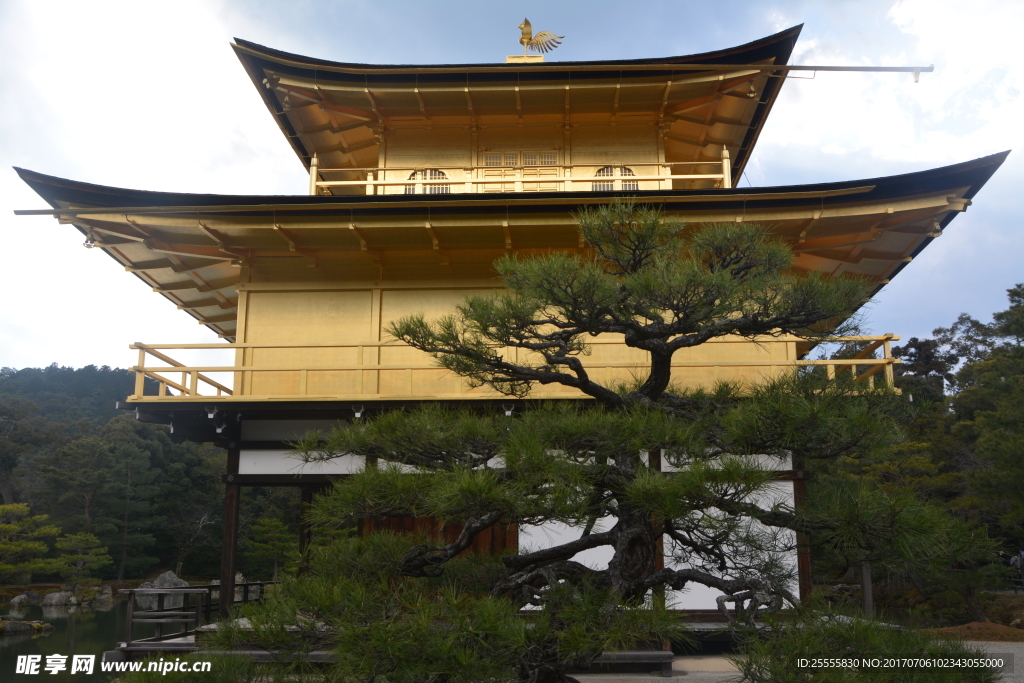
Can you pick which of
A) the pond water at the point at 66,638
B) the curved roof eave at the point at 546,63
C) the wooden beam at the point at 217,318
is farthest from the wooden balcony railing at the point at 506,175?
the pond water at the point at 66,638

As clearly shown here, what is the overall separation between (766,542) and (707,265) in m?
1.66

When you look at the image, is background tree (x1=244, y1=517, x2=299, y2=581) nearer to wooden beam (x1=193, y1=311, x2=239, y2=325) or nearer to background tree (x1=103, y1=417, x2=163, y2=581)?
background tree (x1=103, y1=417, x2=163, y2=581)

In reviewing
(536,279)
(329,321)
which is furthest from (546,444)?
(329,321)

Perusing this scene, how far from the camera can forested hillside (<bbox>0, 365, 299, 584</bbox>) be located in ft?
86.8

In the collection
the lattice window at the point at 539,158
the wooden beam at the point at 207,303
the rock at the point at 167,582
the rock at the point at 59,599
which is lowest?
the rock at the point at 59,599

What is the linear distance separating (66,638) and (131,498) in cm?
1430

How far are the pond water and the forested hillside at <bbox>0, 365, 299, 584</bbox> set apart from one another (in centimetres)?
239

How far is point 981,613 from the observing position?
12.8m

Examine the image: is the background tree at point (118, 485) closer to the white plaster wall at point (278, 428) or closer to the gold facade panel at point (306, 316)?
the gold facade panel at point (306, 316)

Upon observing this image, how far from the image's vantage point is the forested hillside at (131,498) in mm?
26453

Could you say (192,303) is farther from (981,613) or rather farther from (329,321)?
(981,613)

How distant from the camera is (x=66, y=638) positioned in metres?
15.6

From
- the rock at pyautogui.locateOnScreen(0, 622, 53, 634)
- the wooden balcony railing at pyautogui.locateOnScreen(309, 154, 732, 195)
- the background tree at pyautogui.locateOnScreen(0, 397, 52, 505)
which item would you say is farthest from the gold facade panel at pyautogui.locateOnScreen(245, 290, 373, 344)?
the background tree at pyautogui.locateOnScreen(0, 397, 52, 505)

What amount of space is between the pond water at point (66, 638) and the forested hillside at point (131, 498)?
7.83ft
